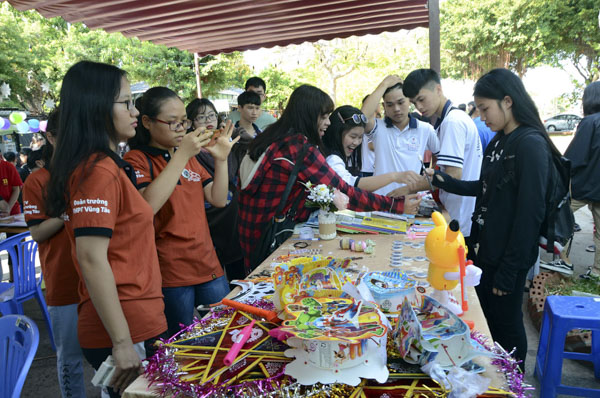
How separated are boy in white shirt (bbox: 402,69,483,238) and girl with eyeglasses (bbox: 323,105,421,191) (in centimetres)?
33

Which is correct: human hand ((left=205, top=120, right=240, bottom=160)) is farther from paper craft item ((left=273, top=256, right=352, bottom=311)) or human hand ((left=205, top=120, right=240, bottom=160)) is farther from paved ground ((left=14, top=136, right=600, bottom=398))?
paved ground ((left=14, top=136, right=600, bottom=398))

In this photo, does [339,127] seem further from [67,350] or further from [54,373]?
[54,373]

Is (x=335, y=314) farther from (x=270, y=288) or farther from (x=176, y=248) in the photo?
(x=176, y=248)

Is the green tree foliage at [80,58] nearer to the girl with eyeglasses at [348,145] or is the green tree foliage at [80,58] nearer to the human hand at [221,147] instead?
the girl with eyeglasses at [348,145]

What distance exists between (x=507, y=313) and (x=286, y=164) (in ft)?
4.51

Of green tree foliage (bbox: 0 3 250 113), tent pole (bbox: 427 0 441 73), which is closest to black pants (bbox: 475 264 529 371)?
tent pole (bbox: 427 0 441 73)

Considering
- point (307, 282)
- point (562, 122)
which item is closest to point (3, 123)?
point (307, 282)

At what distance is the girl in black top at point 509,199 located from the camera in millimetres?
1838

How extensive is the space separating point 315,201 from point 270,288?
30.2 inches

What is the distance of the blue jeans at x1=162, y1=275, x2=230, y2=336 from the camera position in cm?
188

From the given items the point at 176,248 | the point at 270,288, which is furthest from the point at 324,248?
the point at 176,248

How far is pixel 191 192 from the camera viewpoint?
1.92 meters

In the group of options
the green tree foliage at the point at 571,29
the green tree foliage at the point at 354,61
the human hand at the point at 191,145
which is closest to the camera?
the human hand at the point at 191,145

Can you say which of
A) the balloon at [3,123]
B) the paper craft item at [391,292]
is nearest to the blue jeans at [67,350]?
the paper craft item at [391,292]
